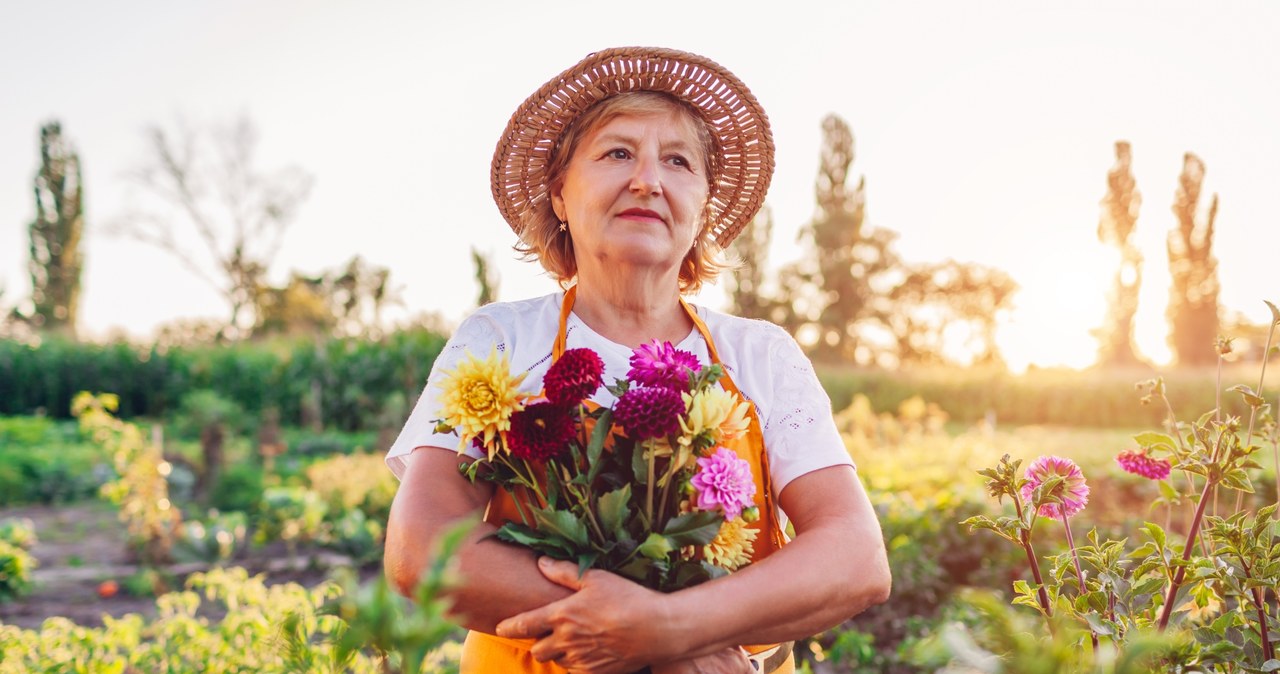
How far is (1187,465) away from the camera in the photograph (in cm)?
153

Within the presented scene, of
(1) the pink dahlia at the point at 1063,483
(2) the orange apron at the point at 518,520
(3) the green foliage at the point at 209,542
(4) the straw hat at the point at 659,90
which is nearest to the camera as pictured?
(1) the pink dahlia at the point at 1063,483

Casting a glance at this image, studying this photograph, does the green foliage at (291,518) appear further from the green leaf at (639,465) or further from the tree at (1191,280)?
the tree at (1191,280)

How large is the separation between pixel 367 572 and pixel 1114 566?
5387mm

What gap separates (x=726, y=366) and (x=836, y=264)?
98.9ft

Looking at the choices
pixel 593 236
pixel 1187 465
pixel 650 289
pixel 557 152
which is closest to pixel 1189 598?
pixel 1187 465

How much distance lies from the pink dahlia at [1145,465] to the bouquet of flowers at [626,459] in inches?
38.6

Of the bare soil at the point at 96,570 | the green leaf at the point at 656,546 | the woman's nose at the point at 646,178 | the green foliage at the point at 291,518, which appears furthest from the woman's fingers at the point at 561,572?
the green foliage at the point at 291,518

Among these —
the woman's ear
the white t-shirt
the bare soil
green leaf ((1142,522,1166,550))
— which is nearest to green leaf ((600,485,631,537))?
the white t-shirt

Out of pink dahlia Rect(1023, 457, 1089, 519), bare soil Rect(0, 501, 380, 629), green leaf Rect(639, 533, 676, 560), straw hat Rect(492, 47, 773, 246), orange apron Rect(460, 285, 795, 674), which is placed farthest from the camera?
bare soil Rect(0, 501, 380, 629)

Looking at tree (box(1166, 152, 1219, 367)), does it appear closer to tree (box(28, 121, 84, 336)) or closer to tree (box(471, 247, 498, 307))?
tree (box(471, 247, 498, 307))

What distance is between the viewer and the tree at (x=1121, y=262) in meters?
27.4

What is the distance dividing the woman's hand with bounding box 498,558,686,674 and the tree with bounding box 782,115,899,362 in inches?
1158

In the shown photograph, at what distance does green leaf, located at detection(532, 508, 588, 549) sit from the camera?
51.3 inches

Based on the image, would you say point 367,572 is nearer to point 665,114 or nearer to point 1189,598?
point 665,114
